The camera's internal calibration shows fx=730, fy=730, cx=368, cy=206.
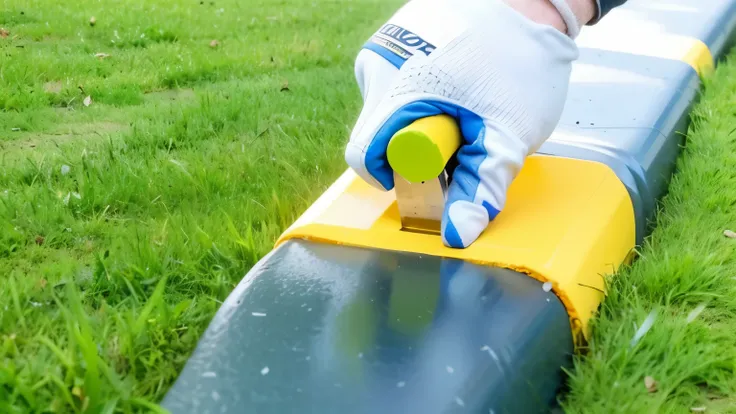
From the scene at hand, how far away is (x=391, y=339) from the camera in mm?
1089

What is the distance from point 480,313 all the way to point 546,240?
23 cm

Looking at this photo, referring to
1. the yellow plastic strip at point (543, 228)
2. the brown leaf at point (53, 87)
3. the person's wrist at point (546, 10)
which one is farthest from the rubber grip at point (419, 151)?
the brown leaf at point (53, 87)

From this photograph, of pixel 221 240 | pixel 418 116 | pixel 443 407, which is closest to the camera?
pixel 443 407

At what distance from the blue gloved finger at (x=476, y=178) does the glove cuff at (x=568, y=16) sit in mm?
335

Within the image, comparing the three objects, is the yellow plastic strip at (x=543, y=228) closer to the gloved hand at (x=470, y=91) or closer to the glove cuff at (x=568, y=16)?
the gloved hand at (x=470, y=91)

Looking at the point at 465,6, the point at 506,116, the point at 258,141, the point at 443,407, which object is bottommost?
the point at 258,141

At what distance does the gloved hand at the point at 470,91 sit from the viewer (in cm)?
126

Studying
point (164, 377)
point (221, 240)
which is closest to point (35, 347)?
point (164, 377)

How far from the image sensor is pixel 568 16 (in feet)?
4.84

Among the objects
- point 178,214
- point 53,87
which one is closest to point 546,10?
point 178,214

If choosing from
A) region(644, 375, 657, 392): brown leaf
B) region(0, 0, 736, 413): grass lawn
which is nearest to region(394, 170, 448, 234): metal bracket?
region(0, 0, 736, 413): grass lawn

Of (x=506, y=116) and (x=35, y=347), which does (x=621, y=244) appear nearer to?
(x=506, y=116)

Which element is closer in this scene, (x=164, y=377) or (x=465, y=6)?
(x=164, y=377)

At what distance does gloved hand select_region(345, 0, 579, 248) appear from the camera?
1.26m
